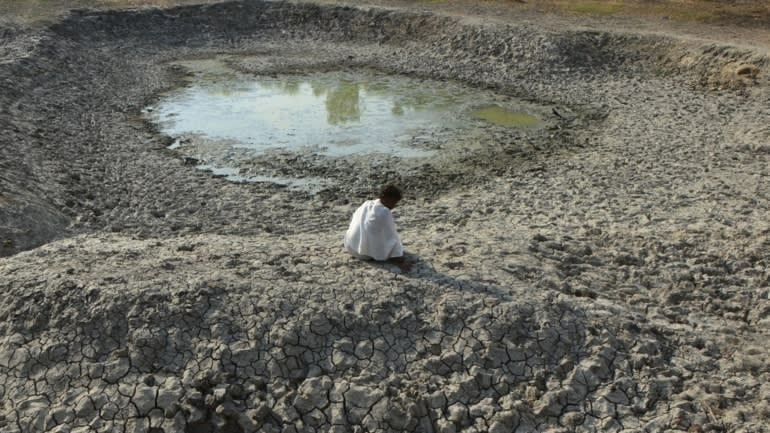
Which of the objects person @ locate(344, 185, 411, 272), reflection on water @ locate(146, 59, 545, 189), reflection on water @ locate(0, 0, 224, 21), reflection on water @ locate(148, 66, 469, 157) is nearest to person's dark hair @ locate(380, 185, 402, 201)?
person @ locate(344, 185, 411, 272)

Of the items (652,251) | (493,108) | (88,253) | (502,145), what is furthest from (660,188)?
(88,253)

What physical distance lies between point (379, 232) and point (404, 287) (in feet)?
2.29

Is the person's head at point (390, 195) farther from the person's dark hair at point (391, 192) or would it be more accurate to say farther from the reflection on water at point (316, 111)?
the reflection on water at point (316, 111)

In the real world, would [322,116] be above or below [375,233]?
below

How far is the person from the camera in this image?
265 inches

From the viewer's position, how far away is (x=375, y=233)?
681 centimetres

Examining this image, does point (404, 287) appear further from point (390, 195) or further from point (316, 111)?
point (316, 111)

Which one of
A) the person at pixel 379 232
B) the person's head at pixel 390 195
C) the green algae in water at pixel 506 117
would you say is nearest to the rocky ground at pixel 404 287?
the person at pixel 379 232

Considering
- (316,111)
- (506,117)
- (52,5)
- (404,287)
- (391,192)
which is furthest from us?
(52,5)

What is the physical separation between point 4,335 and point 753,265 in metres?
7.93

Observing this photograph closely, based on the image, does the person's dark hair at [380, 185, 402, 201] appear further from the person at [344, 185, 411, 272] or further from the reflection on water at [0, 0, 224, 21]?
the reflection on water at [0, 0, 224, 21]

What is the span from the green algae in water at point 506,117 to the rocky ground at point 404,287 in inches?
36.0

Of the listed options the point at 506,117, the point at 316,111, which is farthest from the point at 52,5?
the point at 506,117

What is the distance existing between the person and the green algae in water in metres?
8.77
